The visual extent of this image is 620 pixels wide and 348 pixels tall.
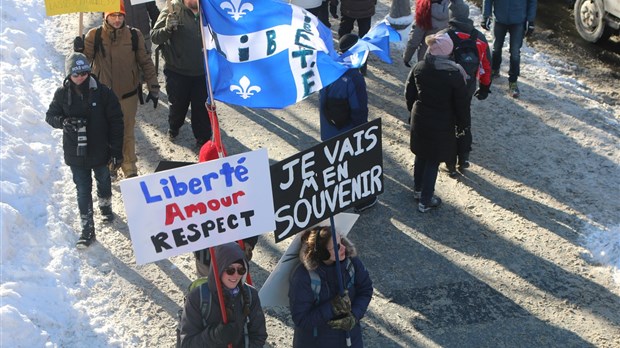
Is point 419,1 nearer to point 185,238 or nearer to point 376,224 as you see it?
point 376,224

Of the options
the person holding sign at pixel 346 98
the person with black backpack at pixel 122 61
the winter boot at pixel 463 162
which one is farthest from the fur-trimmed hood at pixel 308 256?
the person with black backpack at pixel 122 61

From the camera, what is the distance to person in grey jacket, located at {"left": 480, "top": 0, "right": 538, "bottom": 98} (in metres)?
10.2

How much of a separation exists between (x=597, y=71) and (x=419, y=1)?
3660 millimetres

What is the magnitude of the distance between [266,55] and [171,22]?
2768 millimetres

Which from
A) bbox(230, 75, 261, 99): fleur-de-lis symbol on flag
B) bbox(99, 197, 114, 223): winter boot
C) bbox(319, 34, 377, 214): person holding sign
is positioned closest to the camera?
bbox(230, 75, 261, 99): fleur-de-lis symbol on flag

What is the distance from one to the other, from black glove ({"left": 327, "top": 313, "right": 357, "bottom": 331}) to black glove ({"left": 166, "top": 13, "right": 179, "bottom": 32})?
14.2 ft

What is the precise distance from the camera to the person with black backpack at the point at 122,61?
8.10 meters

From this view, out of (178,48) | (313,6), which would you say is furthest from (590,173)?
(178,48)

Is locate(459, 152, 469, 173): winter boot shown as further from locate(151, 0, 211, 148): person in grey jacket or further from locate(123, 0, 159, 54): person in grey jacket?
locate(123, 0, 159, 54): person in grey jacket

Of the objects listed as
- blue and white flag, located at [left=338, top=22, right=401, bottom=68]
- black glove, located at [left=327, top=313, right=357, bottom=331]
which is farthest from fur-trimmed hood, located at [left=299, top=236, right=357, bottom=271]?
blue and white flag, located at [left=338, top=22, right=401, bottom=68]

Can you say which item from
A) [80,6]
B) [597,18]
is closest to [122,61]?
[80,6]

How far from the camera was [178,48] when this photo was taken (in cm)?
866

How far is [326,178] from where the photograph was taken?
529cm

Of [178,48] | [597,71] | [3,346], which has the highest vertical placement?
→ [178,48]
